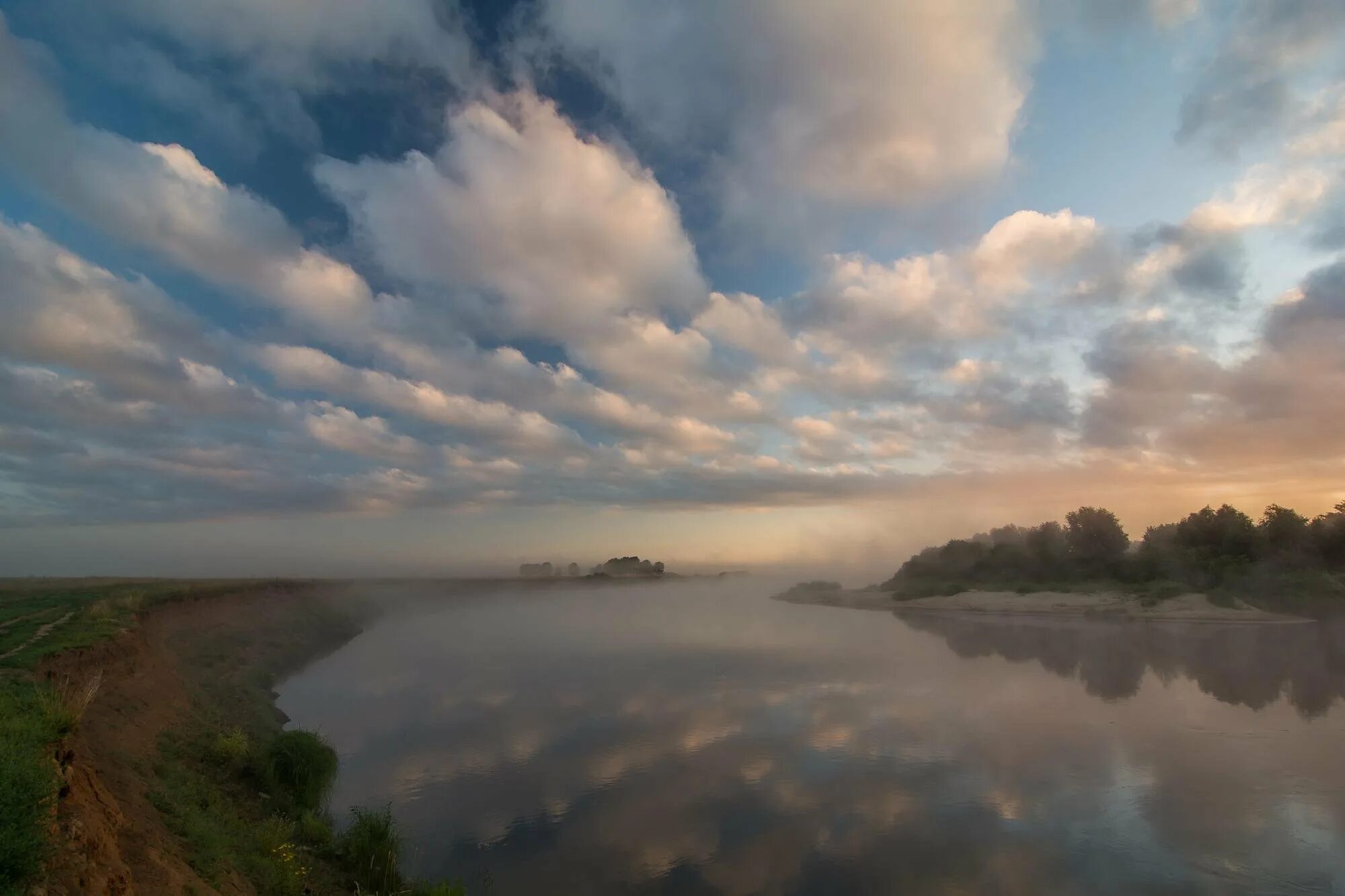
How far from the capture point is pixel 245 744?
16.6m

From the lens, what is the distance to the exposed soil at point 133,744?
7.25m

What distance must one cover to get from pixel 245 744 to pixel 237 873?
25.8ft

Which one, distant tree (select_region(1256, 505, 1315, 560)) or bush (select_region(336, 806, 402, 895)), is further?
distant tree (select_region(1256, 505, 1315, 560))

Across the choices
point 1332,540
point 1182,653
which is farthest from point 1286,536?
point 1182,653

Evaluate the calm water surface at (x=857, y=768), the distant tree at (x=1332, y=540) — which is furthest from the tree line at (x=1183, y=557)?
the calm water surface at (x=857, y=768)

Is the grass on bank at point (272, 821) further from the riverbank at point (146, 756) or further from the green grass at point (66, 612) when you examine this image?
the green grass at point (66, 612)

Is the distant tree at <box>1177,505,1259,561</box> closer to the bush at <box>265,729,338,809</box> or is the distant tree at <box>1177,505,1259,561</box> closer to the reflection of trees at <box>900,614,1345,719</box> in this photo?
the reflection of trees at <box>900,614,1345,719</box>

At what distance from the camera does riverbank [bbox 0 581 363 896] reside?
297 inches

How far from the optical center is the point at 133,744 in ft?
45.9

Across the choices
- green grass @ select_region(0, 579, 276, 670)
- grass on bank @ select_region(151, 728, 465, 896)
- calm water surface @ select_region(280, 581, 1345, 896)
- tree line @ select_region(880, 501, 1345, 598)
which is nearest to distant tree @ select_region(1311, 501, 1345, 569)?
tree line @ select_region(880, 501, 1345, 598)

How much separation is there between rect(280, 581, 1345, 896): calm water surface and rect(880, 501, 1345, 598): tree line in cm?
2594

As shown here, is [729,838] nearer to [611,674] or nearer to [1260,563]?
[611,674]

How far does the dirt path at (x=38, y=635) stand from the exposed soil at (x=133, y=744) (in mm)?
995

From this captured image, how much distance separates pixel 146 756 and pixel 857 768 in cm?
1757
